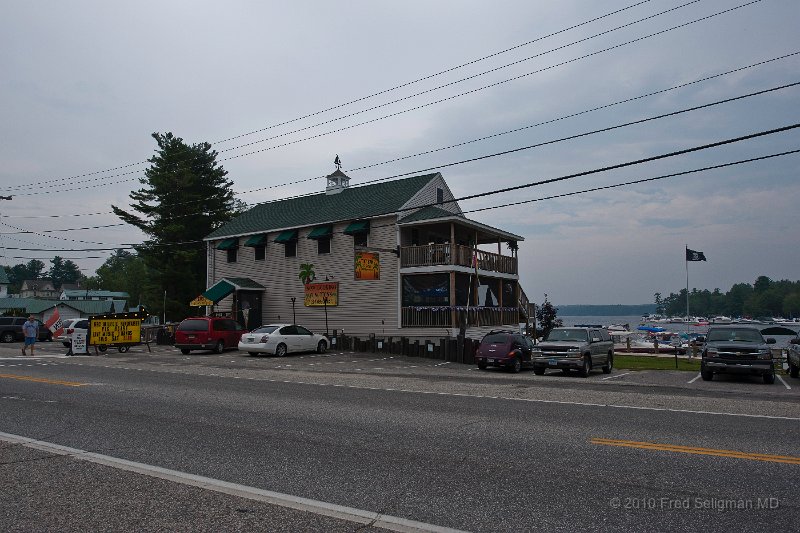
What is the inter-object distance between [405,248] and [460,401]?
65.9 ft

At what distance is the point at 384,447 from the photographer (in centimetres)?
800

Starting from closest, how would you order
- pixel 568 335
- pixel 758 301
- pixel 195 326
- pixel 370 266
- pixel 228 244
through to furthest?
pixel 568 335
pixel 195 326
pixel 370 266
pixel 228 244
pixel 758 301

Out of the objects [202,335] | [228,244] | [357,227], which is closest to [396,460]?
[202,335]

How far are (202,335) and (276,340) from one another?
4.10 m

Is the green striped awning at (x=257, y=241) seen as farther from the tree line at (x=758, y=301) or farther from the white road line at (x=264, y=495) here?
the tree line at (x=758, y=301)

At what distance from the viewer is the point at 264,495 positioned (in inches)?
231

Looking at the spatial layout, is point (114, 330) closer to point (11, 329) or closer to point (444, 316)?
point (11, 329)

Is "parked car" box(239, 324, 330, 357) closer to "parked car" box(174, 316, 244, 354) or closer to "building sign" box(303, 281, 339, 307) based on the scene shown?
"parked car" box(174, 316, 244, 354)

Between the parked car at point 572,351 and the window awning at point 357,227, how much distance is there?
536 inches

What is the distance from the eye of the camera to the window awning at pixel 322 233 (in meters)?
34.6

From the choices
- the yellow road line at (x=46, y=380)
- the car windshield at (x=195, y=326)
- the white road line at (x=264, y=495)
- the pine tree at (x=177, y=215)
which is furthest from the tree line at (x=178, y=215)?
the white road line at (x=264, y=495)

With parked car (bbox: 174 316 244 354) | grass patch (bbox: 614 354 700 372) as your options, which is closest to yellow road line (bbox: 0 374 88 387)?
parked car (bbox: 174 316 244 354)

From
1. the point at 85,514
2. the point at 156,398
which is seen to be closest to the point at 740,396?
the point at 156,398

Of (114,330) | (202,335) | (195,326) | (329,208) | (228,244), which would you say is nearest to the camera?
(202,335)
